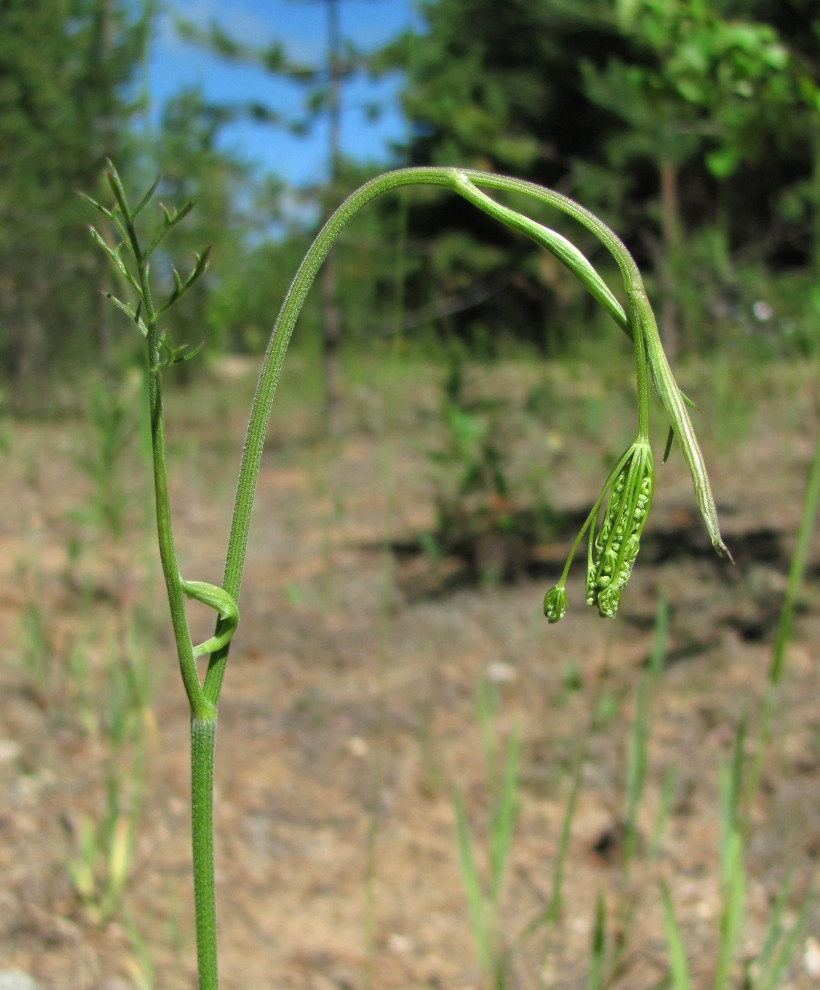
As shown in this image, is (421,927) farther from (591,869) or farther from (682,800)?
(682,800)

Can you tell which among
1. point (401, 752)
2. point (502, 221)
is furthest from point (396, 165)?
point (502, 221)

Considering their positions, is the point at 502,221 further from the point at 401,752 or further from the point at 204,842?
the point at 401,752

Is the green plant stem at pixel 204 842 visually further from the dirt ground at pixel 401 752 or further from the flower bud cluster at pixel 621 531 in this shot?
the dirt ground at pixel 401 752

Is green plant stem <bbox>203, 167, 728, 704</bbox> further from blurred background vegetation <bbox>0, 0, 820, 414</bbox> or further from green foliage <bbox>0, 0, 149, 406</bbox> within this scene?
green foliage <bbox>0, 0, 149, 406</bbox>

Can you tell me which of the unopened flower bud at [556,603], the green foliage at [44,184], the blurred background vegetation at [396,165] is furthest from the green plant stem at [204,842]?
the green foliage at [44,184]

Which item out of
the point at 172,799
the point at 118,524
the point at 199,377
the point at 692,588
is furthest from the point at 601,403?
the point at 199,377

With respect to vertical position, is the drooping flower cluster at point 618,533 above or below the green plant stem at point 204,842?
above

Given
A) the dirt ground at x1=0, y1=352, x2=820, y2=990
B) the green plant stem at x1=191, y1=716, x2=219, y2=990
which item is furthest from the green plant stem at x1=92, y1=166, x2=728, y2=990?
the dirt ground at x1=0, y1=352, x2=820, y2=990
